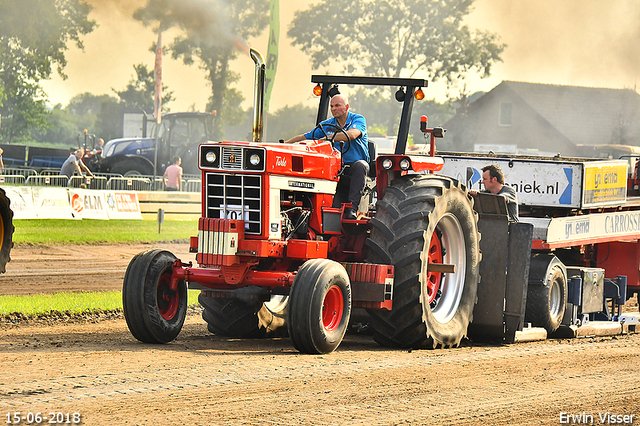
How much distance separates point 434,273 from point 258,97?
8.11ft

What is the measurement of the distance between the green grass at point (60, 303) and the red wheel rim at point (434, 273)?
4.34 metres

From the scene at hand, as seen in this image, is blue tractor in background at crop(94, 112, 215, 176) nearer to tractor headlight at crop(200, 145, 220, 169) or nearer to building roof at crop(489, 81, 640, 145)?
tractor headlight at crop(200, 145, 220, 169)

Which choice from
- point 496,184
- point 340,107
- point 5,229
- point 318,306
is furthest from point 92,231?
point 318,306

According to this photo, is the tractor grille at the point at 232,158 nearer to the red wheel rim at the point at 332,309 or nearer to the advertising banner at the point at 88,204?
the red wheel rim at the point at 332,309

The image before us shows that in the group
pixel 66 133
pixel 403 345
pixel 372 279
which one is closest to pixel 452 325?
pixel 403 345

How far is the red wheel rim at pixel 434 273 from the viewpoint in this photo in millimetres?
8648

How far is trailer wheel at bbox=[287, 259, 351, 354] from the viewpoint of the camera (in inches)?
Answer: 275

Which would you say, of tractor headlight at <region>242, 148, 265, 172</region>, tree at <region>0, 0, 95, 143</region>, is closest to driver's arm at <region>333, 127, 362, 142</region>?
tractor headlight at <region>242, 148, 265, 172</region>

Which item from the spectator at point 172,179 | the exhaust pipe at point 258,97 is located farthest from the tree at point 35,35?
the exhaust pipe at point 258,97

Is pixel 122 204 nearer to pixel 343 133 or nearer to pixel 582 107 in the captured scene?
pixel 343 133

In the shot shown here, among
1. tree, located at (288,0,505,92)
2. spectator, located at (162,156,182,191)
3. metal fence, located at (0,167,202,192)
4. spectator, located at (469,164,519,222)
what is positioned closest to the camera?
spectator, located at (469,164,519,222)

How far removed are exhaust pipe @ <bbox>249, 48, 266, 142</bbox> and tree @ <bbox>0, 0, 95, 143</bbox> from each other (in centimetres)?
605

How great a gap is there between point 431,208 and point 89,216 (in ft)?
50.8

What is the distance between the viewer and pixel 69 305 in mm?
11031
